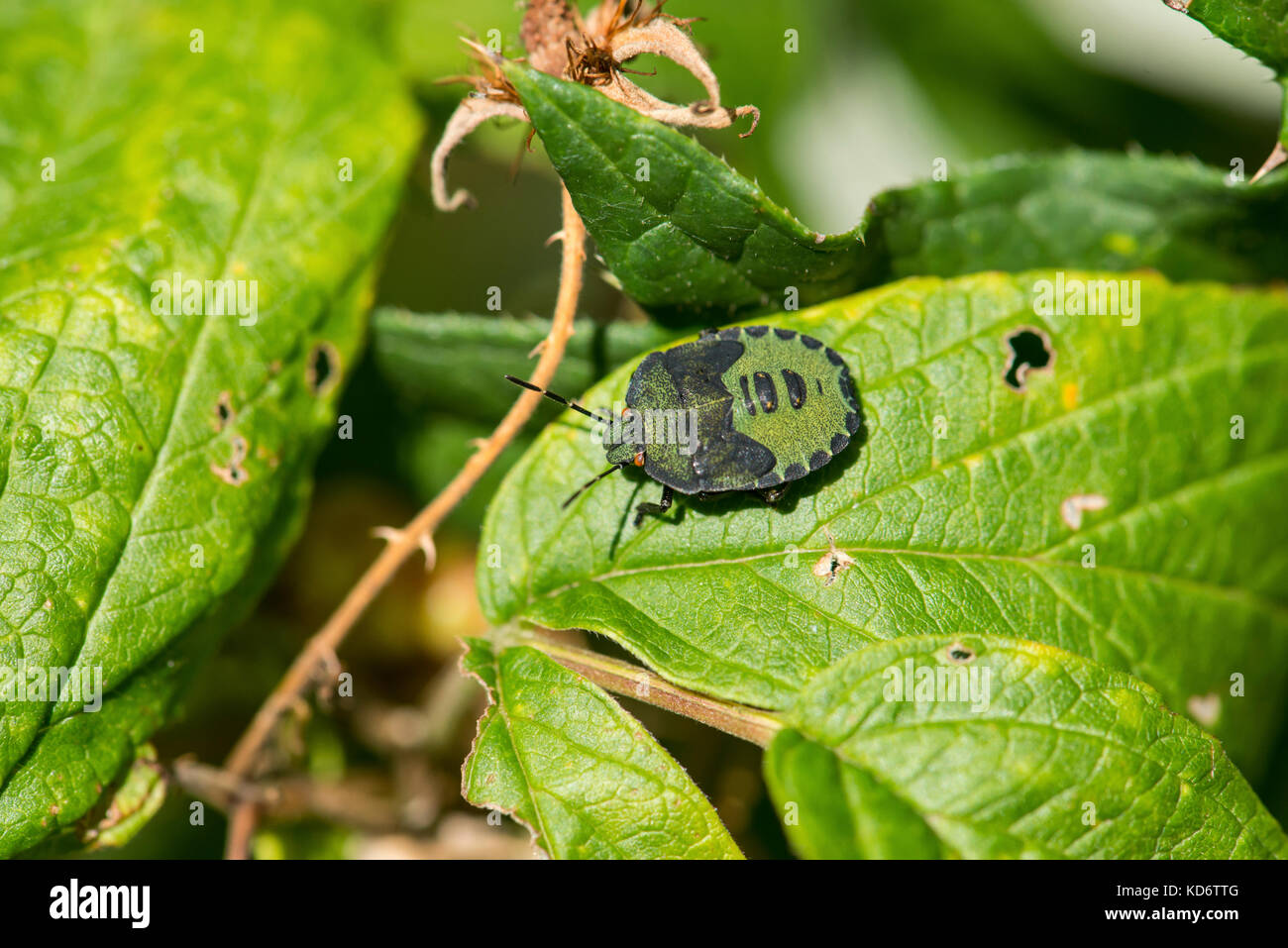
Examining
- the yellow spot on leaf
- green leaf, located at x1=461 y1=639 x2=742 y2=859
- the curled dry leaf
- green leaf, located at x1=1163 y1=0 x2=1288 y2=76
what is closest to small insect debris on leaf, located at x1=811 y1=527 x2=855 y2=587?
green leaf, located at x1=461 y1=639 x2=742 y2=859

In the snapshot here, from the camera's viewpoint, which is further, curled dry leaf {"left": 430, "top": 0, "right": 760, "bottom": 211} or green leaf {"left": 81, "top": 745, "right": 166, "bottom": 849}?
green leaf {"left": 81, "top": 745, "right": 166, "bottom": 849}

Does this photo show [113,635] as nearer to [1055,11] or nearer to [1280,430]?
[1280,430]

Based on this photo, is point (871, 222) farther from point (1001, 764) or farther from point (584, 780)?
point (584, 780)
